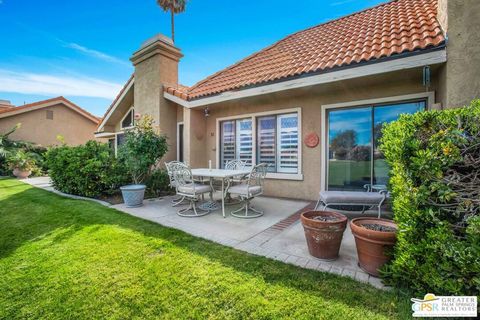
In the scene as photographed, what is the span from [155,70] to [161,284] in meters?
9.17

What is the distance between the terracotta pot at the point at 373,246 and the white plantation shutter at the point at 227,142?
20.6 feet

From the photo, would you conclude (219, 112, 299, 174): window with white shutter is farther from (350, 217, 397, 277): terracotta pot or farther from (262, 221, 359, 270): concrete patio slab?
(350, 217, 397, 277): terracotta pot

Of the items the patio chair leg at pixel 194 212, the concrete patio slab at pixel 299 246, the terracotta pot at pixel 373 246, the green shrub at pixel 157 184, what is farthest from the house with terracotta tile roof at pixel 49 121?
the terracotta pot at pixel 373 246

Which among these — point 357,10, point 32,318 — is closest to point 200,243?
point 32,318

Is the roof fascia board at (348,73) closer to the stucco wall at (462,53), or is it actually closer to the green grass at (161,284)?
the stucco wall at (462,53)

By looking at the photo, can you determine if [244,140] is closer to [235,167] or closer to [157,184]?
[235,167]

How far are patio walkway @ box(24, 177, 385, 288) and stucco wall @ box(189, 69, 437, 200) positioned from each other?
2.81ft

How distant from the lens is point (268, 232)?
425 centimetres

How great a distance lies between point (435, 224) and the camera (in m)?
2.13

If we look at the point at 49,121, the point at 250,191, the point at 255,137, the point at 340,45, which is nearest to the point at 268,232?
the point at 250,191

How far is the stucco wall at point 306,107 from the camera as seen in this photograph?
553 cm

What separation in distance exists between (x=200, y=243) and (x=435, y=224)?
3.16 metres

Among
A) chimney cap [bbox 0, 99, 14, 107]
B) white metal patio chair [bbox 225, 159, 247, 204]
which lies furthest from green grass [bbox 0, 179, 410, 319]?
chimney cap [bbox 0, 99, 14, 107]

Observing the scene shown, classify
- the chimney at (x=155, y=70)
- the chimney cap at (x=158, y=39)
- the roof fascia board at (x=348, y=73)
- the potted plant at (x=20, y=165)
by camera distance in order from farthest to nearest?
the potted plant at (x=20, y=165) < the chimney at (x=155, y=70) < the chimney cap at (x=158, y=39) < the roof fascia board at (x=348, y=73)
